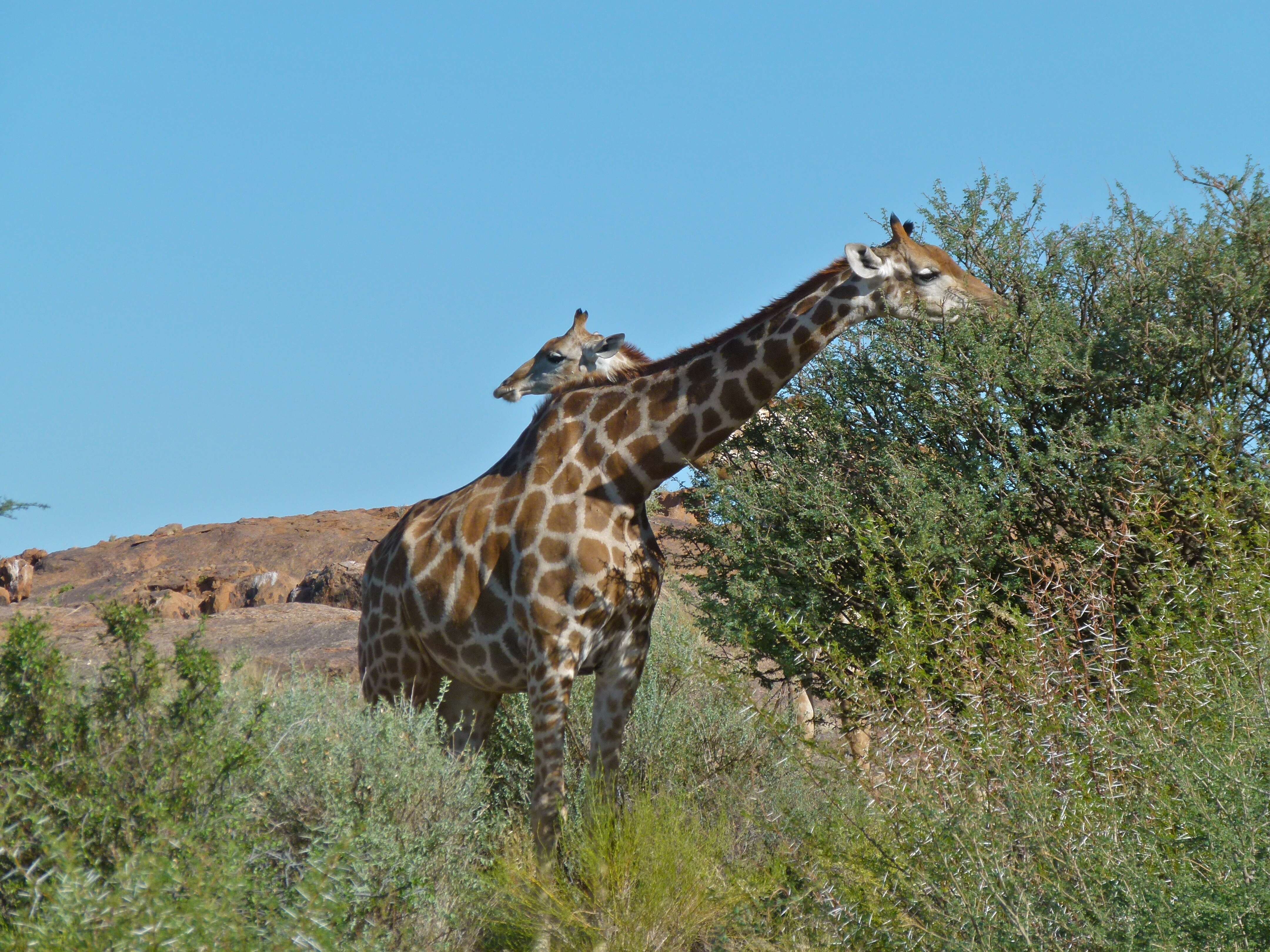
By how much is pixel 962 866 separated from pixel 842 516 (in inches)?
134

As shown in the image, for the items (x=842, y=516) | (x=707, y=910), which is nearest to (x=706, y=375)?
(x=842, y=516)

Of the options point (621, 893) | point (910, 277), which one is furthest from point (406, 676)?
point (910, 277)

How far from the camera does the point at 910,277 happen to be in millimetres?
6852

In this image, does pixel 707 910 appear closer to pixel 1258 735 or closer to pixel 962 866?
pixel 962 866

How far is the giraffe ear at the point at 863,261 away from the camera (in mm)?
6660

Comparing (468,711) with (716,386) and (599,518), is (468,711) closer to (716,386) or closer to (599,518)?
(599,518)

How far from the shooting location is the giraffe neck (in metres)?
6.71

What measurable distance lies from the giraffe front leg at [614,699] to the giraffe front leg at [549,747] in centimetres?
27

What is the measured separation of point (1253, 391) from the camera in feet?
25.6

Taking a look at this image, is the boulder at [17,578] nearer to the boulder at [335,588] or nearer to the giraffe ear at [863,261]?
the boulder at [335,588]

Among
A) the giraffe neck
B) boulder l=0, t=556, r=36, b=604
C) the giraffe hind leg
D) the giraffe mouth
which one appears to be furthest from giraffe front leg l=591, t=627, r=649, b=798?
boulder l=0, t=556, r=36, b=604

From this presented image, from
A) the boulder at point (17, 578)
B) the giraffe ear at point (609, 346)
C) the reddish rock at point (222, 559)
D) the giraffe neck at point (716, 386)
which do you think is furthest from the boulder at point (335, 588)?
the giraffe neck at point (716, 386)

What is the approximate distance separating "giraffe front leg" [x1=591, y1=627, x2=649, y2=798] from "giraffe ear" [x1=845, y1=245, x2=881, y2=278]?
226cm

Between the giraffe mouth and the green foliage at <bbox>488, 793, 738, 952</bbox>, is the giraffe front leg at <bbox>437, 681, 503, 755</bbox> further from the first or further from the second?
the giraffe mouth
